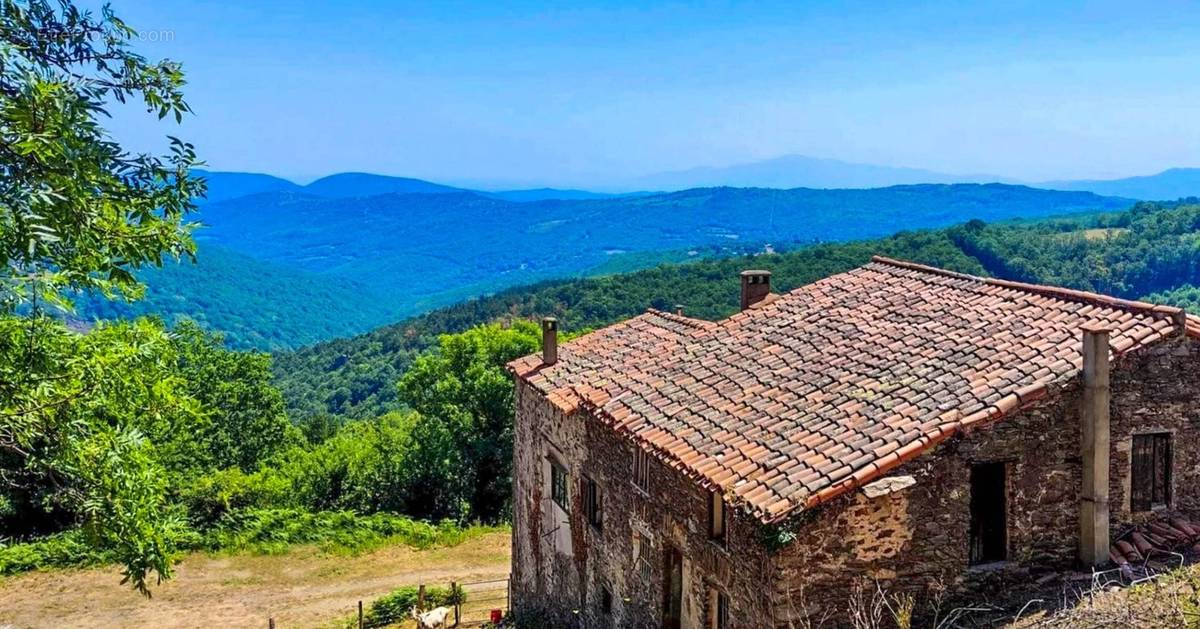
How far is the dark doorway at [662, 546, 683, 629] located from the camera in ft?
41.5

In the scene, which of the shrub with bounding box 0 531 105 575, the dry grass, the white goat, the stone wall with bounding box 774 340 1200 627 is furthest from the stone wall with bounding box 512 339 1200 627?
the shrub with bounding box 0 531 105 575

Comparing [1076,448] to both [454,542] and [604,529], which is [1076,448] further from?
[454,542]

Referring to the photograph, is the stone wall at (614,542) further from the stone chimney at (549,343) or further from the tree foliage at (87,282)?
the tree foliage at (87,282)

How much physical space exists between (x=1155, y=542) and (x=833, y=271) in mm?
60135

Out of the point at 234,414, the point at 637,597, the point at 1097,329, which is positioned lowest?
the point at 234,414

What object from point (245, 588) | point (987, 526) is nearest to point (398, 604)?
point (245, 588)

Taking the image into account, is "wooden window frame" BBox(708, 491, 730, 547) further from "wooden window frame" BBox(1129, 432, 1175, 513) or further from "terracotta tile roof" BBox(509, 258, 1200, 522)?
"wooden window frame" BBox(1129, 432, 1175, 513)

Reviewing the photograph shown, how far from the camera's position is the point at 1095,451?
10719mm

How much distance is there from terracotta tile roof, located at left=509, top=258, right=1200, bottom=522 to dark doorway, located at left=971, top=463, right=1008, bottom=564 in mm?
857

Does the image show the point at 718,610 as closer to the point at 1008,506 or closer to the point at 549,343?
the point at 1008,506

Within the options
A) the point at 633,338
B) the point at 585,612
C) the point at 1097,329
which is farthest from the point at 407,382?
the point at 1097,329

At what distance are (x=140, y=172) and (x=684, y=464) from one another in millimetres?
6966

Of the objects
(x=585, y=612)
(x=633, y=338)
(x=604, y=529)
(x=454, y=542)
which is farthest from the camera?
(x=454, y=542)

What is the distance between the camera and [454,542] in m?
32.7
